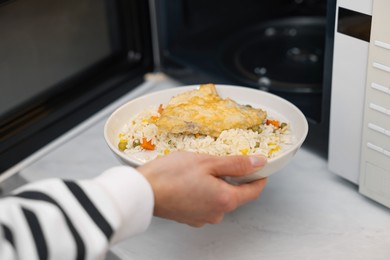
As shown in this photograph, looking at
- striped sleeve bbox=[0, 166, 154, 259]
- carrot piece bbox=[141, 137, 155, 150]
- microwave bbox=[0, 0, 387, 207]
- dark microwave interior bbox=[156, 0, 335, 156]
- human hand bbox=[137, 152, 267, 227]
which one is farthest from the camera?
dark microwave interior bbox=[156, 0, 335, 156]

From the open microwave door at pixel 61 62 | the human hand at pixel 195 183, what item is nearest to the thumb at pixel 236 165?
the human hand at pixel 195 183

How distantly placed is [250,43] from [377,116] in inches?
18.2

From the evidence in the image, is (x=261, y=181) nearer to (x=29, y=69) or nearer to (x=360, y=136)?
(x=360, y=136)

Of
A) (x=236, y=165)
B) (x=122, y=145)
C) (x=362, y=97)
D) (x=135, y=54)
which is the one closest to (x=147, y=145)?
(x=122, y=145)

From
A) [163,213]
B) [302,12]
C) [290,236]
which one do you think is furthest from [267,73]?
[163,213]

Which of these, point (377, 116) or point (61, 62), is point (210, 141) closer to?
point (377, 116)

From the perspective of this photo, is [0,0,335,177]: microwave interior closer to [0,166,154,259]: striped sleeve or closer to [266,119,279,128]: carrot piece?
[266,119,279,128]: carrot piece

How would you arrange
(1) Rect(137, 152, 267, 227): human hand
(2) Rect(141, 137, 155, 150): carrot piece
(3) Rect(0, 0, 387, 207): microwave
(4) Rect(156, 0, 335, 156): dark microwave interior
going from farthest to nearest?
(4) Rect(156, 0, 335, 156): dark microwave interior < (3) Rect(0, 0, 387, 207): microwave < (2) Rect(141, 137, 155, 150): carrot piece < (1) Rect(137, 152, 267, 227): human hand

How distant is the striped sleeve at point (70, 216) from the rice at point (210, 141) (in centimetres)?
14

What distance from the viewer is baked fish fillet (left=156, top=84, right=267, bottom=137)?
0.77 m

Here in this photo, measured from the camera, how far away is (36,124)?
990 millimetres

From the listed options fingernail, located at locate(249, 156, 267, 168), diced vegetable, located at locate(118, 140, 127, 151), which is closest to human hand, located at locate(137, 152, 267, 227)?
fingernail, located at locate(249, 156, 267, 168)

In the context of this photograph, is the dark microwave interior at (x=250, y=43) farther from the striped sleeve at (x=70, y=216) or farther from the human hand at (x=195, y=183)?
the striped sleeve at (x=70, y=216)

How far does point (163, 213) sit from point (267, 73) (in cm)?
47
